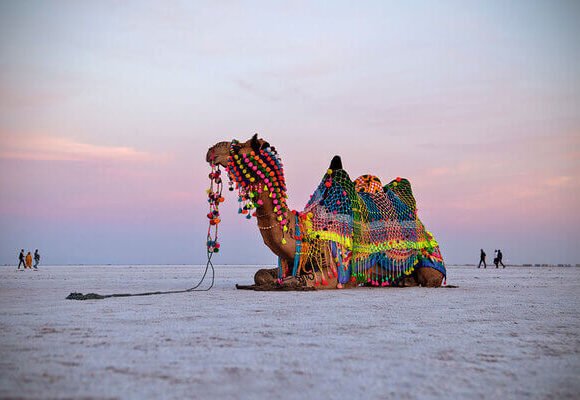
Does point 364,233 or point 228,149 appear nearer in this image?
point 228,149

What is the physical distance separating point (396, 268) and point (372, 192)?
1.70 meters

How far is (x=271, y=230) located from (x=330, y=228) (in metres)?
1.21

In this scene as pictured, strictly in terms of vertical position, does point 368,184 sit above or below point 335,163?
below

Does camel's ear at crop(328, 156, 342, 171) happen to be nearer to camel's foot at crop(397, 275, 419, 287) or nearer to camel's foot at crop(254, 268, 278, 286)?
camel's foot at crop(254, 268, 278, 286)

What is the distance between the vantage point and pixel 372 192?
1232cm

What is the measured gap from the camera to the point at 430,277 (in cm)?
1213

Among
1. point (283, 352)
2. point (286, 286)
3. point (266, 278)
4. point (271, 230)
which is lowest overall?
point (283, 352)

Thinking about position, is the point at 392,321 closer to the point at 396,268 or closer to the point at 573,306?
the point at 573,306

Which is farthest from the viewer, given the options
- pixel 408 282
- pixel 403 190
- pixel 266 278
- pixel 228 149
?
pixel 403 190

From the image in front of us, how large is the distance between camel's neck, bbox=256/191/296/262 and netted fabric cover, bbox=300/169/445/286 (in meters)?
0.31

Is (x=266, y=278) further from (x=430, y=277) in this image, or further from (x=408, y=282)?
(x=430, y=277)

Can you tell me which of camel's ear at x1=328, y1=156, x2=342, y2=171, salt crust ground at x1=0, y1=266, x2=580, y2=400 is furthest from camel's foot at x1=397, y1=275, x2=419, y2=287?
salt crust ground at x1=0, y1=266, x2=580, y2=400

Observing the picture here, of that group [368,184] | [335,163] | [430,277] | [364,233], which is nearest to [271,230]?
[364,233]

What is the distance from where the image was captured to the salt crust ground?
2.96 m
